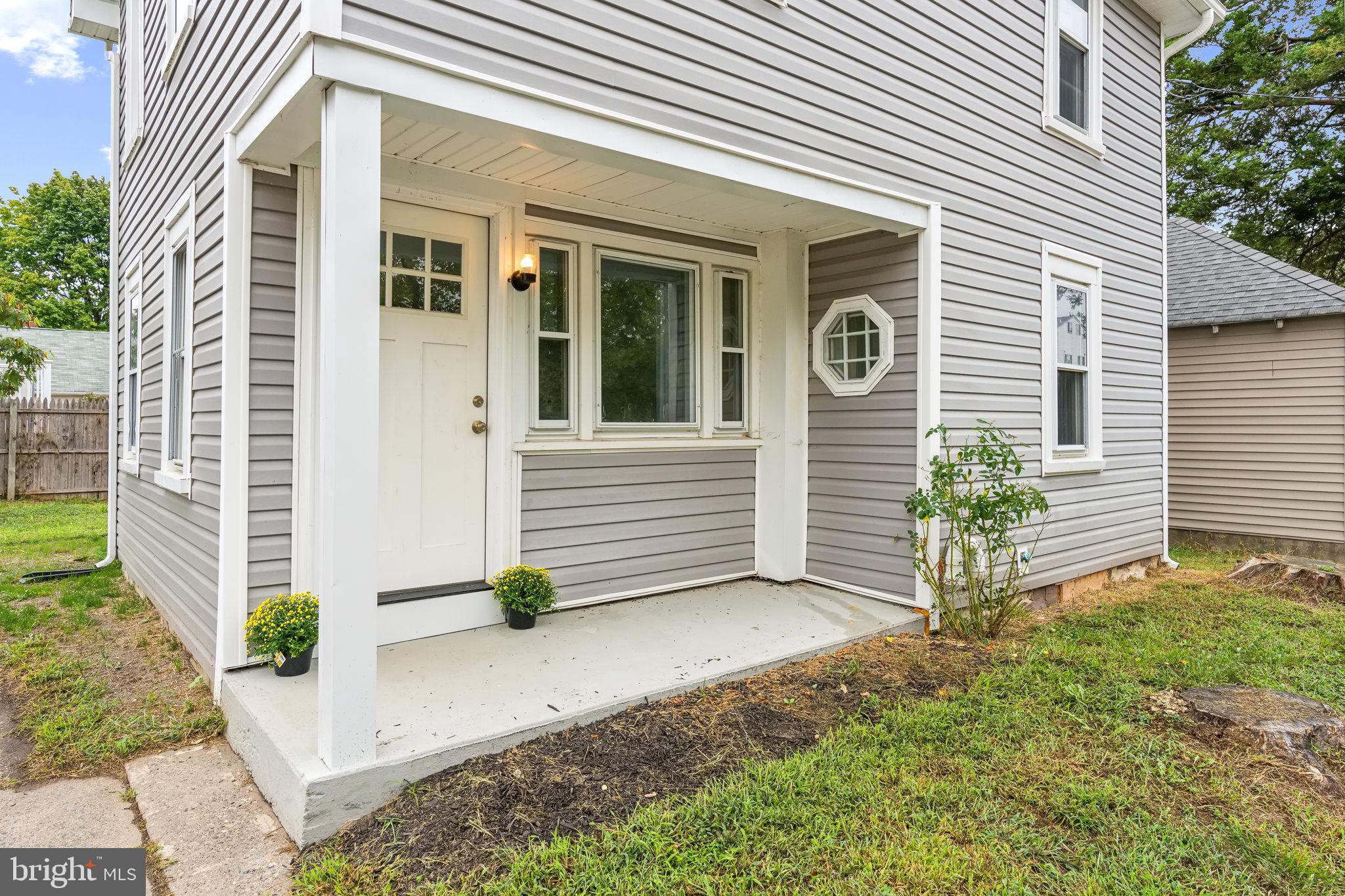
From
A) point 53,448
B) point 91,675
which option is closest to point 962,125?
point 91,675

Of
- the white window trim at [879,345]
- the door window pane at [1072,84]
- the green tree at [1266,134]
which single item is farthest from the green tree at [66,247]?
the green tree at [1266,134]

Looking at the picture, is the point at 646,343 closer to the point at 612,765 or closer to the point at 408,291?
the point at 408,291

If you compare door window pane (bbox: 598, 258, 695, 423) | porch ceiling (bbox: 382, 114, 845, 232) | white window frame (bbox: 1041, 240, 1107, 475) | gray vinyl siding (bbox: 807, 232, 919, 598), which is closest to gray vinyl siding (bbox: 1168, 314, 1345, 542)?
white window frame (bbox: 1041, 240, 1107, 475)

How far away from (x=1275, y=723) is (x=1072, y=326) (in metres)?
3.59

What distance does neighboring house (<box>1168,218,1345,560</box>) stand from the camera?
25.7 feet

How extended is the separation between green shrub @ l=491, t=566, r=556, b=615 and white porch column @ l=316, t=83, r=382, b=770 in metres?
1.44

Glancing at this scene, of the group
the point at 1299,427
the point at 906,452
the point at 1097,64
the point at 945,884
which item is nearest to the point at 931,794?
the point at 945,884

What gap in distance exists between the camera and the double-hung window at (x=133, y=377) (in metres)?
5.37

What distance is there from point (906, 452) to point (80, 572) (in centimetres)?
643

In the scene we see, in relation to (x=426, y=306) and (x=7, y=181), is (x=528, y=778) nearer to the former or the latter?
(x=426, y=306)

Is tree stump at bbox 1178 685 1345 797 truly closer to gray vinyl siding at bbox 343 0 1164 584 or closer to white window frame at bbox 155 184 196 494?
gray vinyl siding at bbox 343 0 1164 584

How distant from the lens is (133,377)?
5680 mm

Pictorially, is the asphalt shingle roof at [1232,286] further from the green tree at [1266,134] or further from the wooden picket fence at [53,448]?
the wooden picket fence at [53,448]

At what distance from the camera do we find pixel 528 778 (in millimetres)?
2574
